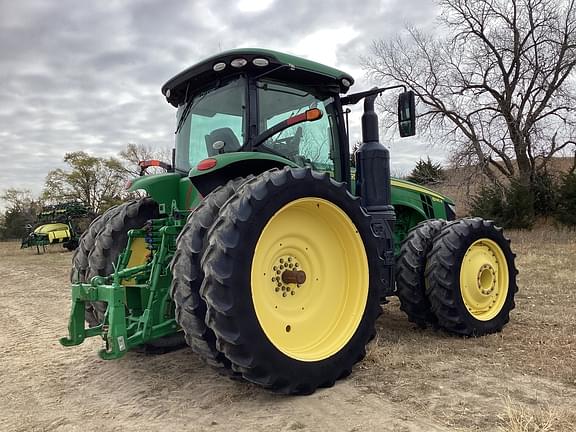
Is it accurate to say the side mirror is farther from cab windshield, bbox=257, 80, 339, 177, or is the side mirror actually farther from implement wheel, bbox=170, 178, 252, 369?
implement wheel, bbox=170, 178, 252, 369

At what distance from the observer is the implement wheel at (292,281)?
281 centimetres

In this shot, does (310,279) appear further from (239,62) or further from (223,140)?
(239,62)

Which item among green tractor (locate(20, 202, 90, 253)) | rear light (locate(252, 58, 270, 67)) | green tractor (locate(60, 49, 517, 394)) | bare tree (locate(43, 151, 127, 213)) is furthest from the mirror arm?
bare tree (locate(43, 151, 127, 213))

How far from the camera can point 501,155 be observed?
22.7m

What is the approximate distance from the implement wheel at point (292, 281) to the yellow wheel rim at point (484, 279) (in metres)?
1.45

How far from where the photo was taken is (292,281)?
3.28 m

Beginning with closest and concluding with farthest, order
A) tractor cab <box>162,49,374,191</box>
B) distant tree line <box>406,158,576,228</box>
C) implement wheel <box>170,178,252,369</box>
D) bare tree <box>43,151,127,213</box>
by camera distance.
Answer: implement wheel <box>170,178,252,369</box> < tractor cab <box>162,49,374,191</box> < distant tree line <box>406,158,576,228</box> < bare tree <box>43,151,127,213</box>

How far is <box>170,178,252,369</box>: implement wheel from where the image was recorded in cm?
292

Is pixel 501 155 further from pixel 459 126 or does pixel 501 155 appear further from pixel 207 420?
pixel 207 420

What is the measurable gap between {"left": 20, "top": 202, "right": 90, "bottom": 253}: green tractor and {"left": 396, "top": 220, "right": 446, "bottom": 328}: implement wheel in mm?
19111

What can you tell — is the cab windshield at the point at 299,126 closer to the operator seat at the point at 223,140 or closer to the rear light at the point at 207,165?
the operator seat at the point at 223,140

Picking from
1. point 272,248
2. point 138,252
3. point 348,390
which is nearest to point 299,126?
point 272,248

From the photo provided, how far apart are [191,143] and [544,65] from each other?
23.0 m

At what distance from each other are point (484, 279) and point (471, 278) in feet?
0.80
